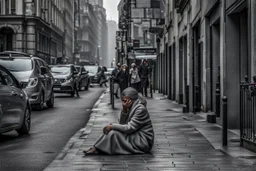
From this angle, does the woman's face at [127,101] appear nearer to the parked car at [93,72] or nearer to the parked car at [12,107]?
the parked car at [12,107]

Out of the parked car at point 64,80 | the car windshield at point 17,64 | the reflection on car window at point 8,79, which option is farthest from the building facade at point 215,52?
the parked car at point 64,80

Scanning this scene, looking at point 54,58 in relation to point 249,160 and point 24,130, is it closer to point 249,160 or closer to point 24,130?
point 24,130

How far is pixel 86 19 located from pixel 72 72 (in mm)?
129608

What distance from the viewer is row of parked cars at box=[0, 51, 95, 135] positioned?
12142 mm

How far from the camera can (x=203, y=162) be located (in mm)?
8703

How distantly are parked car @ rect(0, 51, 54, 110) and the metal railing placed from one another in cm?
1179

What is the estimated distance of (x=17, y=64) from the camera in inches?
866

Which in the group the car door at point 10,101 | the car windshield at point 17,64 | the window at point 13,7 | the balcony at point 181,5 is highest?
the window at point 13,7

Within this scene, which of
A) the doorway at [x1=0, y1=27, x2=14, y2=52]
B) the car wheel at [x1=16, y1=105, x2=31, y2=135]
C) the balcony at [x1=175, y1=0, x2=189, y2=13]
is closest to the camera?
the car wheel at [x1=16, y1=105, x2=31, y2=135]

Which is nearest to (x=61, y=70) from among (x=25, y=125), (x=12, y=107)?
(x=25, y=125)

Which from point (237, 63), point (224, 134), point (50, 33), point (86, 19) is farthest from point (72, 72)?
point (86, 19)

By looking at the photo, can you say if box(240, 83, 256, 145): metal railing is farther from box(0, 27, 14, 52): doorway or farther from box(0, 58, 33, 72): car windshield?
box(0, 27, 14, 52): doorway

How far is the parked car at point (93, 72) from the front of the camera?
5697cm

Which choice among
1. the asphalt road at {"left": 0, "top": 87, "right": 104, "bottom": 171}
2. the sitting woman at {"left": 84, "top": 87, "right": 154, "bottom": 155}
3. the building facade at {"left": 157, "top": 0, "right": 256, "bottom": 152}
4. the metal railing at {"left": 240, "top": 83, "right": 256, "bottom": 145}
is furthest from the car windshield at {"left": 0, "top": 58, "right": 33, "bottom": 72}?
the metal railing at {"left": 240, "top": 83, "right": 256, "bottom": 145}
